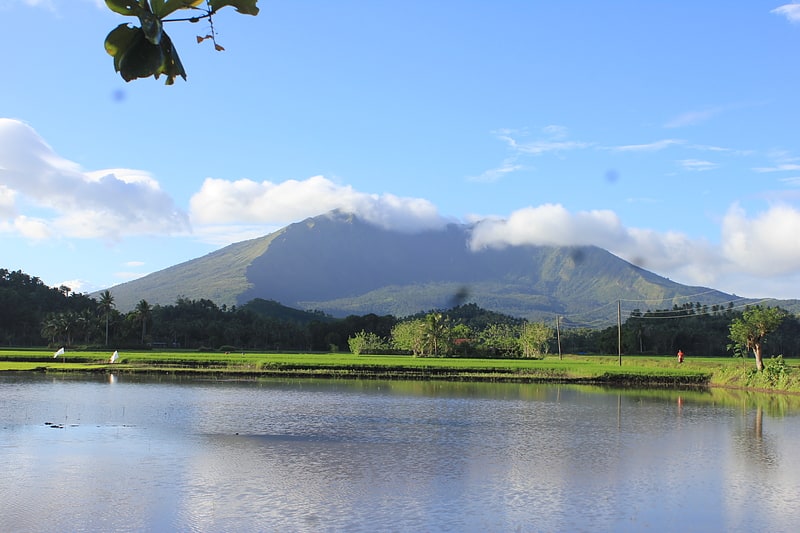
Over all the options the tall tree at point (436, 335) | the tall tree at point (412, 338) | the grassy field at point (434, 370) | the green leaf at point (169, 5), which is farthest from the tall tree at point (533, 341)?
the green leaf at point (169, 5)

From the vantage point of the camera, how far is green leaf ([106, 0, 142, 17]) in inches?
113

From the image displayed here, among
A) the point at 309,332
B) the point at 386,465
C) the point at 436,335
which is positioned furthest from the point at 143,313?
the point at 386,465

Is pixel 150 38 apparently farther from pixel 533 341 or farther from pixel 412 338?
pixel 533 341

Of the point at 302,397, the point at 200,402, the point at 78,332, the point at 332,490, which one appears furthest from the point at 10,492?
the point at 78,332

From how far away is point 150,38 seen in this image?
9.64ft

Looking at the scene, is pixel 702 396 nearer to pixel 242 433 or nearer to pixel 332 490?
pixel 242 433

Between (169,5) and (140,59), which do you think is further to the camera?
(140,59)

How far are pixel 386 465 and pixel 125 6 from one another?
64.5 feet

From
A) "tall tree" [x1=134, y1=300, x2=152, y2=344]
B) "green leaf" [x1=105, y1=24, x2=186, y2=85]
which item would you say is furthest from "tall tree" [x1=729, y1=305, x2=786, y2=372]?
"tall tree" [x1=134, y1=300, x2=152, y2=344]

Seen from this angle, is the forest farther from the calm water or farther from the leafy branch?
the leafy branch

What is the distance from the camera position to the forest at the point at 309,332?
9638cm

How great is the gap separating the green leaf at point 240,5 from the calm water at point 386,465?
13.1m

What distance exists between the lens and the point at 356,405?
1479 inches

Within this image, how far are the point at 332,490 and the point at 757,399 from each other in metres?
35.4
